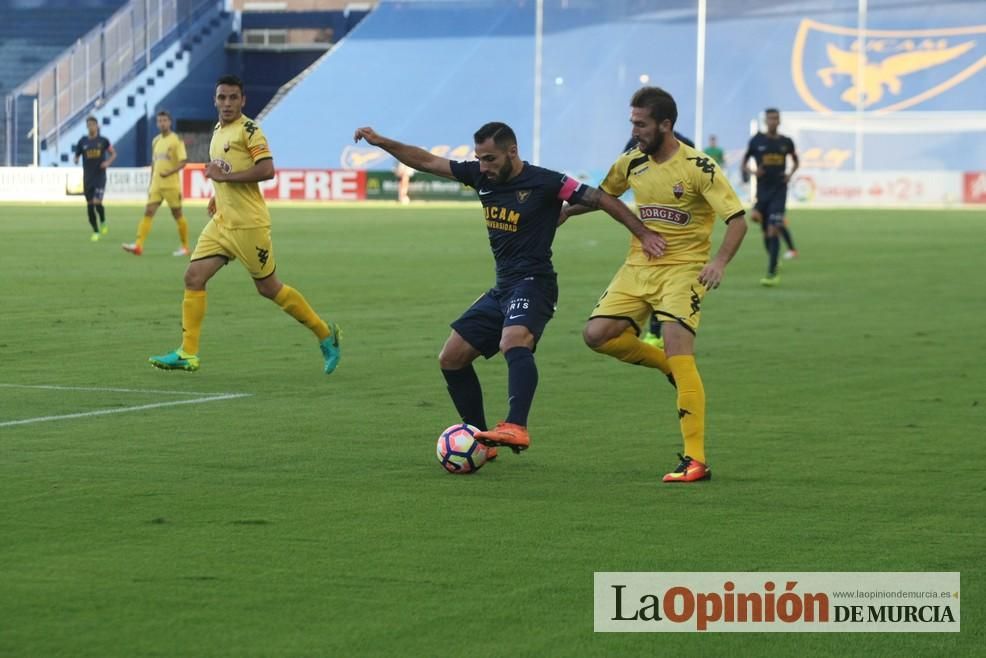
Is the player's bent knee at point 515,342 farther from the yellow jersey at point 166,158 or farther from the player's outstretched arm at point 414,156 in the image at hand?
the yellow jersey at point 166,158

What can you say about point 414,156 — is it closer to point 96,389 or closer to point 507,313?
point 507,313

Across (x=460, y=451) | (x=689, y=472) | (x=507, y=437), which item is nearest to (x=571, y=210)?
(x=507, y=437)

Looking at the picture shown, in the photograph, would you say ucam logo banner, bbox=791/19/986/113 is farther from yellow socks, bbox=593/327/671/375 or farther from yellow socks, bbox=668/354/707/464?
yellow socks, bbox=668/354/707/464

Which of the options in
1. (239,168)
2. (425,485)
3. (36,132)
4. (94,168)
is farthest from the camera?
(36,132)

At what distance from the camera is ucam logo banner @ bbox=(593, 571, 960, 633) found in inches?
238

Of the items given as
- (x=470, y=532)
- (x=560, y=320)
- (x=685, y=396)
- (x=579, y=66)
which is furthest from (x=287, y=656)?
(x=579, y=66)

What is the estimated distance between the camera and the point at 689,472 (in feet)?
28.9

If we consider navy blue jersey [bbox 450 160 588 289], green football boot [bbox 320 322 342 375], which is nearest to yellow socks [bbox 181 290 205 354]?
green football boot [bbox 320 322 342 375]

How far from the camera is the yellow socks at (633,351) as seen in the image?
9.56 meters

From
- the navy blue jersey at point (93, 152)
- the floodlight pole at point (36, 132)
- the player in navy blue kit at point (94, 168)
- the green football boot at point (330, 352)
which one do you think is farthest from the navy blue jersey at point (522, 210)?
the floodlight pole at point (36, 132)

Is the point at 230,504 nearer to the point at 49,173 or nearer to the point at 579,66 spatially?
the point at 49,173

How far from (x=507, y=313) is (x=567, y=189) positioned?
0.71 meters

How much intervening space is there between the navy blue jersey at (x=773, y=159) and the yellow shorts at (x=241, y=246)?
40.7ft

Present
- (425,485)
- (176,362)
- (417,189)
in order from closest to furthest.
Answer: (425,485)
(176,362)
(417,189)
